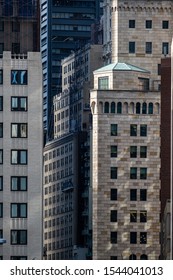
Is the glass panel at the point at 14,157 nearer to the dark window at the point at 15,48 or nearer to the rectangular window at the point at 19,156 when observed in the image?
the rectangular window at the point at 19,156

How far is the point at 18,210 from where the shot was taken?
16588 centimetres

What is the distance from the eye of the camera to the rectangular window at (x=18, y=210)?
542 ft

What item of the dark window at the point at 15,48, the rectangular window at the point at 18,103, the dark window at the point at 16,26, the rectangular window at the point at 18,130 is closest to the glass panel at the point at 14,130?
the rectangular window at the point at 18,130

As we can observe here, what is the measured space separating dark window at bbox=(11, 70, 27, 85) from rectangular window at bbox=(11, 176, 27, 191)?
11.7m

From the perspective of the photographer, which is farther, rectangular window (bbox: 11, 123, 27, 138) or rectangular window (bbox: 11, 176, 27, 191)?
rectangular window (bbox: 11, 123, 27, 138)

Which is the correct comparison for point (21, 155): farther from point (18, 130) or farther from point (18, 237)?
point (18, 237)

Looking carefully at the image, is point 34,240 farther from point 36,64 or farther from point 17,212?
point 36,64

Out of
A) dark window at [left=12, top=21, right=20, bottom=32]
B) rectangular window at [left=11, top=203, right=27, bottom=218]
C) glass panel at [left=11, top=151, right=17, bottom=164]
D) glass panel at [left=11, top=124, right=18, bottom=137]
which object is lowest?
rectangular window at [left=11, top=203, right=27, bottom=218]

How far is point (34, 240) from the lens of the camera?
6383 inches

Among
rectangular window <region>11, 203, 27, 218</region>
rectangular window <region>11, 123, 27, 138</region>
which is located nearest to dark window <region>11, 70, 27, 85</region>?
rectangular window <region>11, 123, 27, 138</region>

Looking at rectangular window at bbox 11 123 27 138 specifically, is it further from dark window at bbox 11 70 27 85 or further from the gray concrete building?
dark window at bbox 11 70 27 85

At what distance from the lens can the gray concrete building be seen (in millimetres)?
162750
